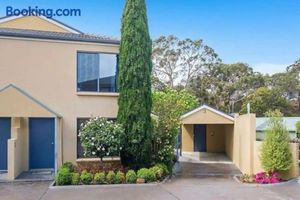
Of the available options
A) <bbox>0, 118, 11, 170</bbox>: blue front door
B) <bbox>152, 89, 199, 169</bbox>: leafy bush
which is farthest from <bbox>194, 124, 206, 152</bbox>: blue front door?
<bbox>0, 118, 11, 170</bbox>: blue front door

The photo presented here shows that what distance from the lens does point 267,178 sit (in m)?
15.3

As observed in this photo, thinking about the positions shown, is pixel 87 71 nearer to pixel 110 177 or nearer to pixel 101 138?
pixel 101 138

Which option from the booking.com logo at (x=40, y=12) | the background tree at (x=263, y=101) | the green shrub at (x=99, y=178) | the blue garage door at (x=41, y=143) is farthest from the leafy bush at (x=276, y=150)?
the background tree at (x=263, y=101)

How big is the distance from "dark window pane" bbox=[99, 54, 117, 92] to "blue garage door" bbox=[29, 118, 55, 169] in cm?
309

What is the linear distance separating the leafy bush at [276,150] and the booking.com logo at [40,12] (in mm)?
12019

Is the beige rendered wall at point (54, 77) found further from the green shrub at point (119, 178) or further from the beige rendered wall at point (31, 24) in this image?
the beige rendered wall at point (31, 24)

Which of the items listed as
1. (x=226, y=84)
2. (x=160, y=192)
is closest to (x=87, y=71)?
(x=160, y=192)

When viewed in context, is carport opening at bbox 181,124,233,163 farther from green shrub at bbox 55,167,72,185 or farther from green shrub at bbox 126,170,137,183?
green shrub at bbox 55,167,72,185

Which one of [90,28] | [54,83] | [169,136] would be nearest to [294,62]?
[90,28]

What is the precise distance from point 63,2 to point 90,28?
5807 mm

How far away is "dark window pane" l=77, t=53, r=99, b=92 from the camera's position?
17594 mm

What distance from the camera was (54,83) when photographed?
681 inches

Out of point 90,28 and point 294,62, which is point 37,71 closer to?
point 90,28

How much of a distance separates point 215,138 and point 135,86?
50.9ft
